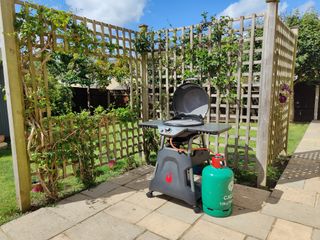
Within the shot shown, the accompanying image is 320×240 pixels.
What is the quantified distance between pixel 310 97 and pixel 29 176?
34.0 feet

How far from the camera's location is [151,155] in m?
4.23

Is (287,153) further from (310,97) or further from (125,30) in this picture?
(310,97)

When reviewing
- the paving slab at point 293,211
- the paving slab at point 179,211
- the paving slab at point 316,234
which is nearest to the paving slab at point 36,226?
the paving slab at point 179,211

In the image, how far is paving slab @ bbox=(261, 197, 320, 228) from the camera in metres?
2.16

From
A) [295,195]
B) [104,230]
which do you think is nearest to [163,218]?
[104,230]

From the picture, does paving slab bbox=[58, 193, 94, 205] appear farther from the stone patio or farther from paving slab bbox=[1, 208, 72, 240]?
paving slab bbox=[1, 208, 72, 240]

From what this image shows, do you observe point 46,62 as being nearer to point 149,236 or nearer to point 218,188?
point 149,236

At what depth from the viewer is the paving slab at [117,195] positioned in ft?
8.57

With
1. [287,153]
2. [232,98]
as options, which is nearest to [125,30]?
[232,98]

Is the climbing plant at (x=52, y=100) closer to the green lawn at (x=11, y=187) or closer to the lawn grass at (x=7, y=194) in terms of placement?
the green lawn at (x=11, y=187)

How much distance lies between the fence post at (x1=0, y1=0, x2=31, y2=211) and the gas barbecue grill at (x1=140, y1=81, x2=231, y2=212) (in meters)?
1.30

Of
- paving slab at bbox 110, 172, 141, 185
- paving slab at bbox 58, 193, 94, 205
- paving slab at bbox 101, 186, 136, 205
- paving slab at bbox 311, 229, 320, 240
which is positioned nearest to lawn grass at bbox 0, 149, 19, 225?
paving slab at bbox 58, 193, 94, 205

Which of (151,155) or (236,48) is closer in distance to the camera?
(236,48)

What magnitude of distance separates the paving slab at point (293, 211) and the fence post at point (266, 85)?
0.43 meters
